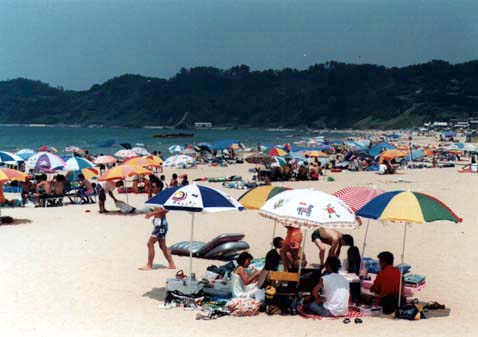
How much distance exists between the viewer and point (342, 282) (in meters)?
6.94

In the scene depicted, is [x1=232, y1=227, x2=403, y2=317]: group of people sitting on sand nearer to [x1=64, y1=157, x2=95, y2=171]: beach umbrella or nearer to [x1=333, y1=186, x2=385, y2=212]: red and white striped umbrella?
[x1=333, y1=186, x2=385, y2=212]: red and white striped umbrella

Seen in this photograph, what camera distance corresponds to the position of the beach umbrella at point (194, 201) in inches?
285

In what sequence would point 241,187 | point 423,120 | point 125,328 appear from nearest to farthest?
point 125,328, point 241,187, point 423,120

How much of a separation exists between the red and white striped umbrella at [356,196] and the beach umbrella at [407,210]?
959mm

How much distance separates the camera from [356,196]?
823cm

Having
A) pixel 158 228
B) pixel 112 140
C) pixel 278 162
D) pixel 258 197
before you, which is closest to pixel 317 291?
pixel 258 197

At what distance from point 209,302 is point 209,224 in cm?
612

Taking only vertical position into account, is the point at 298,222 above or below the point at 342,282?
above

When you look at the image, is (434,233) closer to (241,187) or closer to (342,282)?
(342,282)

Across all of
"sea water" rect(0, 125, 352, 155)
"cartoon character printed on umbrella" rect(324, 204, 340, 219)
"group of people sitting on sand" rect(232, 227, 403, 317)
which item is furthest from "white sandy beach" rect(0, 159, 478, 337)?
"sea water" rect(0, 125, 352, 155)

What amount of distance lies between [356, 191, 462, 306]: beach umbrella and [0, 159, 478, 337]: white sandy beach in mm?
1140

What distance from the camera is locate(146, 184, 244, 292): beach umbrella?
725 centimetres

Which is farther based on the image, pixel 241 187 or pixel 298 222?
pixel 241 187

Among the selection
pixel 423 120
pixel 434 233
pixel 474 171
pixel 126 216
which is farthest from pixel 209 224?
pixel 423 120
